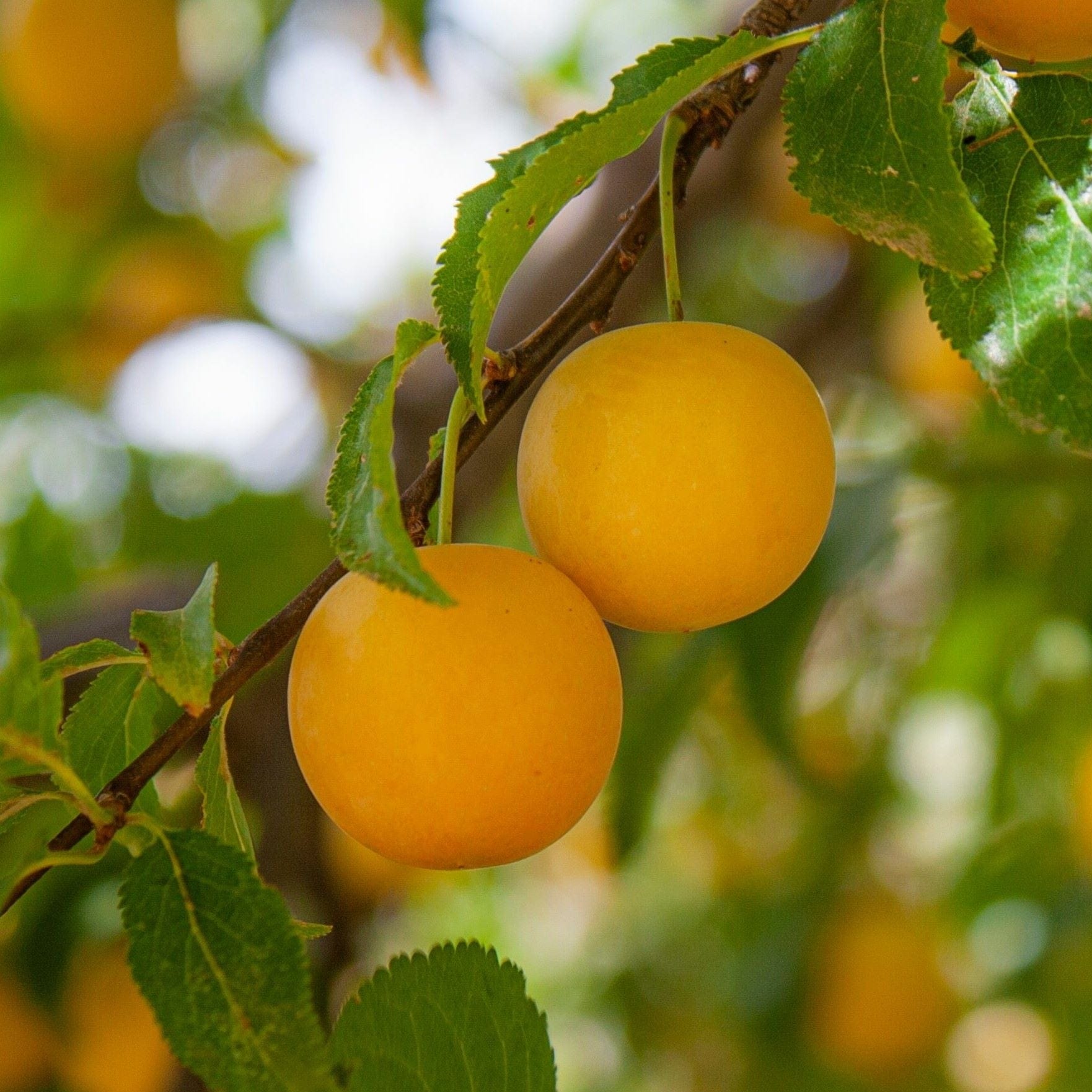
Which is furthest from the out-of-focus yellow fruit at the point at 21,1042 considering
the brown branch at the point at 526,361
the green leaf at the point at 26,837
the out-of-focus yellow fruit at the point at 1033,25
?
the out-of-focus yellow fruit at the point at 1033,25

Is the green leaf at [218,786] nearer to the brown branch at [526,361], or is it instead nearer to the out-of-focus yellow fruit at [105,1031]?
the brown branch at [526,361]

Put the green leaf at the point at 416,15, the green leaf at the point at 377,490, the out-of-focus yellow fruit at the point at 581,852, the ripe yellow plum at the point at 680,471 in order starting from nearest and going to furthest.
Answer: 1. the green leaf at the point at 377,490
2. the ripe yellow plum at the point at 680,471
3. the green leaf at the point at 416,15
4. the out-of-focus yellow fruit at the point at 581,852

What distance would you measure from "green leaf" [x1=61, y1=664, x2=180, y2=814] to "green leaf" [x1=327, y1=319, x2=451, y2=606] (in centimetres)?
17

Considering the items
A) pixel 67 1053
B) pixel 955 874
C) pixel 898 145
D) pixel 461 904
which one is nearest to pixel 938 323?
pixel 898 145

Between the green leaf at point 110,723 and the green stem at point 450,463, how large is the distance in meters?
0.16

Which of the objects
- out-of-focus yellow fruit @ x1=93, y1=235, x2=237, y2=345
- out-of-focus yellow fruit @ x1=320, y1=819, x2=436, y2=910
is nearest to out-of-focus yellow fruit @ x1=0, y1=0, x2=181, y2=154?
out-of-focus yellow fruit @ x1=93, y1=235, x2=237, y2=345

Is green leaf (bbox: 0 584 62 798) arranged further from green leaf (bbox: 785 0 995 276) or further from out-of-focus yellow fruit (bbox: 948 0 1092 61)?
out-of-focus yellow fruit (bbox: 948 0 1092 61)

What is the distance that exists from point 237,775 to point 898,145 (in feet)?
3.25

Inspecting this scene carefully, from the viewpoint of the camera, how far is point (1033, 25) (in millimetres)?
478

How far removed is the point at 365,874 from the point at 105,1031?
42cm

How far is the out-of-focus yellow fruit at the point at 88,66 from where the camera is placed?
1426 millimetres

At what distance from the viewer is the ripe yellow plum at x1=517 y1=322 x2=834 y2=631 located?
0.48 metres

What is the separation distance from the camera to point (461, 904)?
226cm

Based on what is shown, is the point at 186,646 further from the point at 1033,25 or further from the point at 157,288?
the point at 157,288
